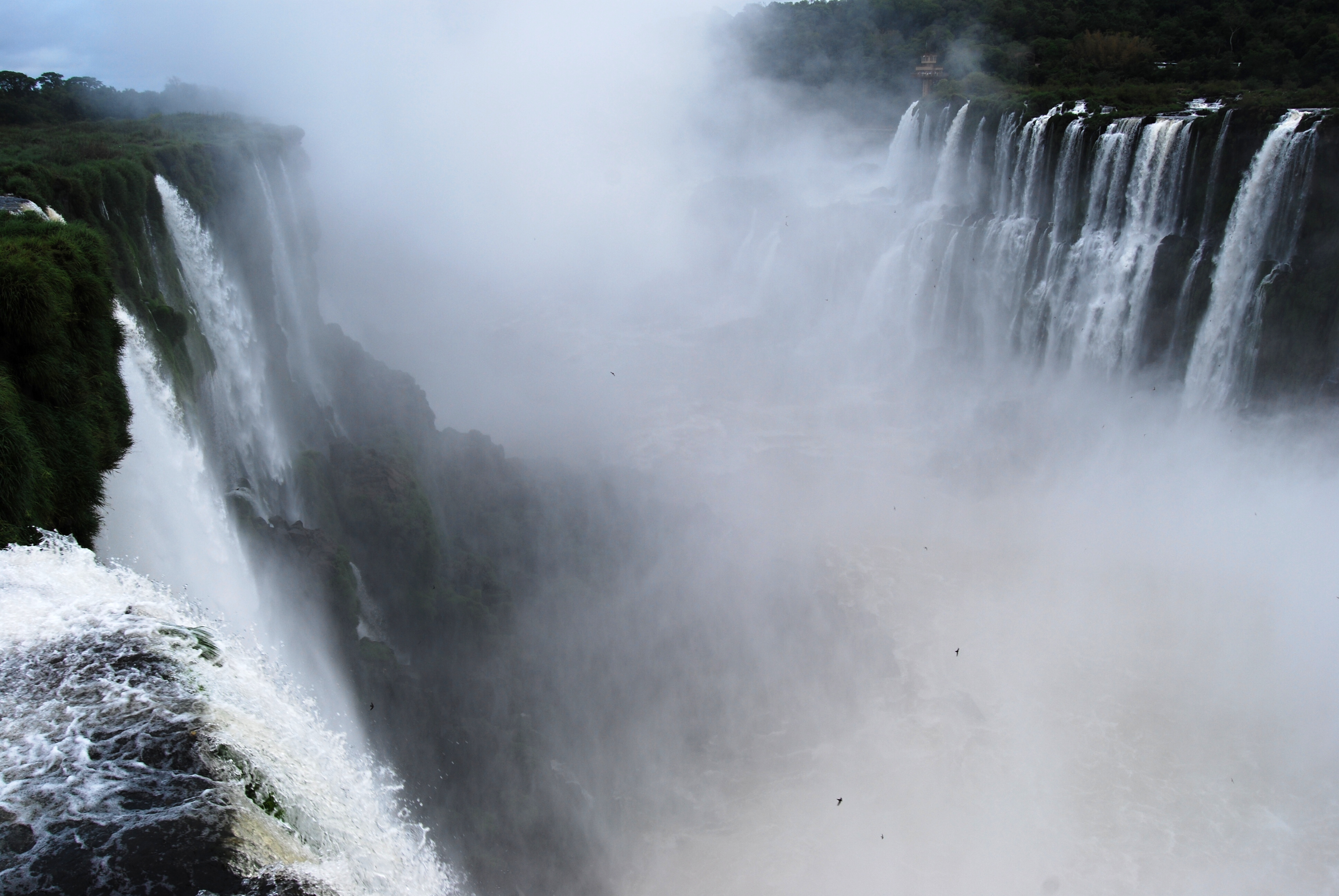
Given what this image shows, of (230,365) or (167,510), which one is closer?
(167,510)

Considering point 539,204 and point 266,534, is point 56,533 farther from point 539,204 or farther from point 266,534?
point 539,204

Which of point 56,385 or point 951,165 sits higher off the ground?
point 951,165

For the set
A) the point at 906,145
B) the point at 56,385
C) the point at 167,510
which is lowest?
the point at 167,510

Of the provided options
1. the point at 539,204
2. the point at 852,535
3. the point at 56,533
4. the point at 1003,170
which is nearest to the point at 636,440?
the point at 852,535

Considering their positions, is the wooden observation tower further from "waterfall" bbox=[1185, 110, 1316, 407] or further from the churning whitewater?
the churning whitewater

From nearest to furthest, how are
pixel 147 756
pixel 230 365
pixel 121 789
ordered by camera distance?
pixel 121 789, pixel 147 756, pixel 230 365

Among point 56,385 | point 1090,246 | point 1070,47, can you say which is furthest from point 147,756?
point 1070,47

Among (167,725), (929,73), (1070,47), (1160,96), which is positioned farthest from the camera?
(929,73)

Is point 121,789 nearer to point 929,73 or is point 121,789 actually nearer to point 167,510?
point 167,510

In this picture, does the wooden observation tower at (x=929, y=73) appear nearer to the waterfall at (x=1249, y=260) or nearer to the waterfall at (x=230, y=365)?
the waterfall at (x=1249, y=260)
